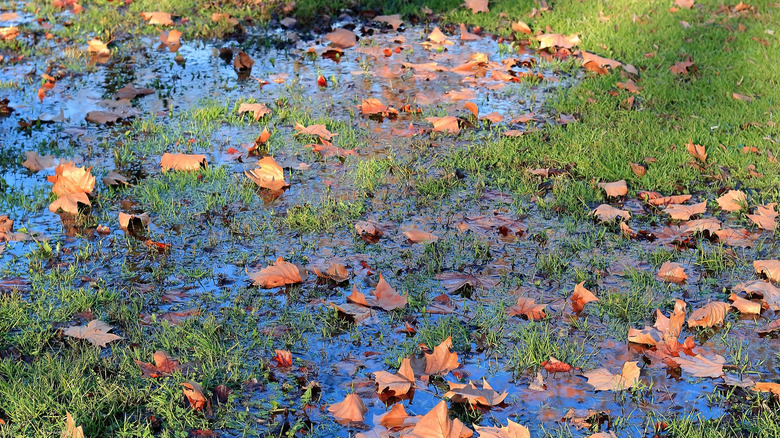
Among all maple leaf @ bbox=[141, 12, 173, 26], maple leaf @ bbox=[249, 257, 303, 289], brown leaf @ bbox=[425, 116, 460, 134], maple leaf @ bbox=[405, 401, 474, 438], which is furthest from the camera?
maple leaf @ bbox=[141, 12, 173, 26]

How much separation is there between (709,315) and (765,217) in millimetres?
1120

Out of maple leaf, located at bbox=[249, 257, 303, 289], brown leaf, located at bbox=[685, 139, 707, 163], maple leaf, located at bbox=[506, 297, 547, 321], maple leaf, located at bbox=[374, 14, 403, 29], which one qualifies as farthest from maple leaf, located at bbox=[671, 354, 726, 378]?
maple leaf, located at bbox=[374, 14, 403, 29]

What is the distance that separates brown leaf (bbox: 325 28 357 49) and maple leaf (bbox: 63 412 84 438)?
17.8 ft

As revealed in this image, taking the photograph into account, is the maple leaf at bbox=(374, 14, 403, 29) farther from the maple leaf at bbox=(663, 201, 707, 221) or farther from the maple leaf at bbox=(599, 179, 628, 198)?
the maple leaf at bbox=(663, 201, 707, 221)

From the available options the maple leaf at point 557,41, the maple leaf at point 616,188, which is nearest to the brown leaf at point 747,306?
the maple leaf at point 616,188

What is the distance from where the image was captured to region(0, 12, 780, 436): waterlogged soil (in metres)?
2.87

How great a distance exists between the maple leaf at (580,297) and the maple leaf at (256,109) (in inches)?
116

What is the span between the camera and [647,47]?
6.98 metres

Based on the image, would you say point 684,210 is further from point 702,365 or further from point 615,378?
point 615,378

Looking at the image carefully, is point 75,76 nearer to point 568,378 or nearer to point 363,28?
point 363,28

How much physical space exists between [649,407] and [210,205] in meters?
2.56

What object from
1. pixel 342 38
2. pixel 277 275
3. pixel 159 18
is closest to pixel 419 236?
pixel 277 275

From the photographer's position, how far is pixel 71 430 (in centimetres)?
254

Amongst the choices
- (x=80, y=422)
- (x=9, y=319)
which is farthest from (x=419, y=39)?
(x=80, y=422)
